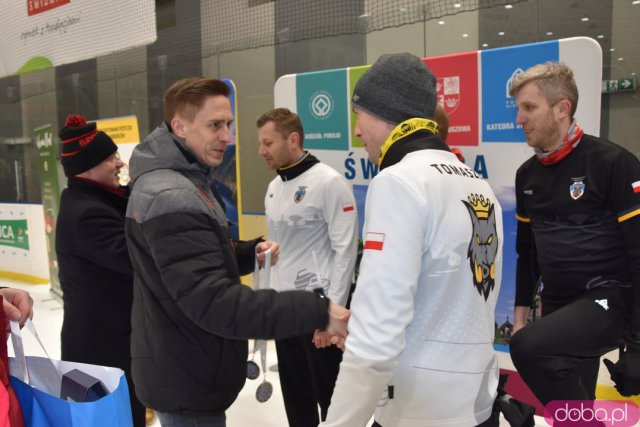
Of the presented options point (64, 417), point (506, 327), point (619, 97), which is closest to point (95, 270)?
point (64, 417)

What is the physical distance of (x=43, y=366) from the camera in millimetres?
1271

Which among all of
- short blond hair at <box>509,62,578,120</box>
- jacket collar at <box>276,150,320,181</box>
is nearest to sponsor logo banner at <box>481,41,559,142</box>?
short blond hair at <box>509,62,578,120</box>

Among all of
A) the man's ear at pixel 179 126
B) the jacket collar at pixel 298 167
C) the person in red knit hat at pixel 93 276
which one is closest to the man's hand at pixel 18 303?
the man's ear at pixel 179 126

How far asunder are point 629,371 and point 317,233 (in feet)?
4.85

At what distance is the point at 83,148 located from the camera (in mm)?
2359

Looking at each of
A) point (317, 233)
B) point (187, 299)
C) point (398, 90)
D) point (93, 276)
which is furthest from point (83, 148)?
point (398, 90)

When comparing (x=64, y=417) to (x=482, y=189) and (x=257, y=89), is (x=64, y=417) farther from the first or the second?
(x=257, y=89)

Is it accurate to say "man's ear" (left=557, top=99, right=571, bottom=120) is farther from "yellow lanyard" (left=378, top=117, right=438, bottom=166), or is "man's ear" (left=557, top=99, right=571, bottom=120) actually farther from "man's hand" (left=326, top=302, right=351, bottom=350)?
"man's hand" (left=326, top=302, right=351, bottom=350)

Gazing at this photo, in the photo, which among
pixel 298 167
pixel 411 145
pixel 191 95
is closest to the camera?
pixel 411 145

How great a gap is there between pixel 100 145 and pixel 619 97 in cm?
308

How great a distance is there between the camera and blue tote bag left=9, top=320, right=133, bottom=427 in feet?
3.64

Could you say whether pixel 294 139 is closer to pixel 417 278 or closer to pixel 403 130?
pixel 403 130

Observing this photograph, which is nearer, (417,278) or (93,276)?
(417,278)

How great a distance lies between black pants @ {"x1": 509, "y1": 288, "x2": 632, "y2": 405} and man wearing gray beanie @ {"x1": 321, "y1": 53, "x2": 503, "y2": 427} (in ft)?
2.44
